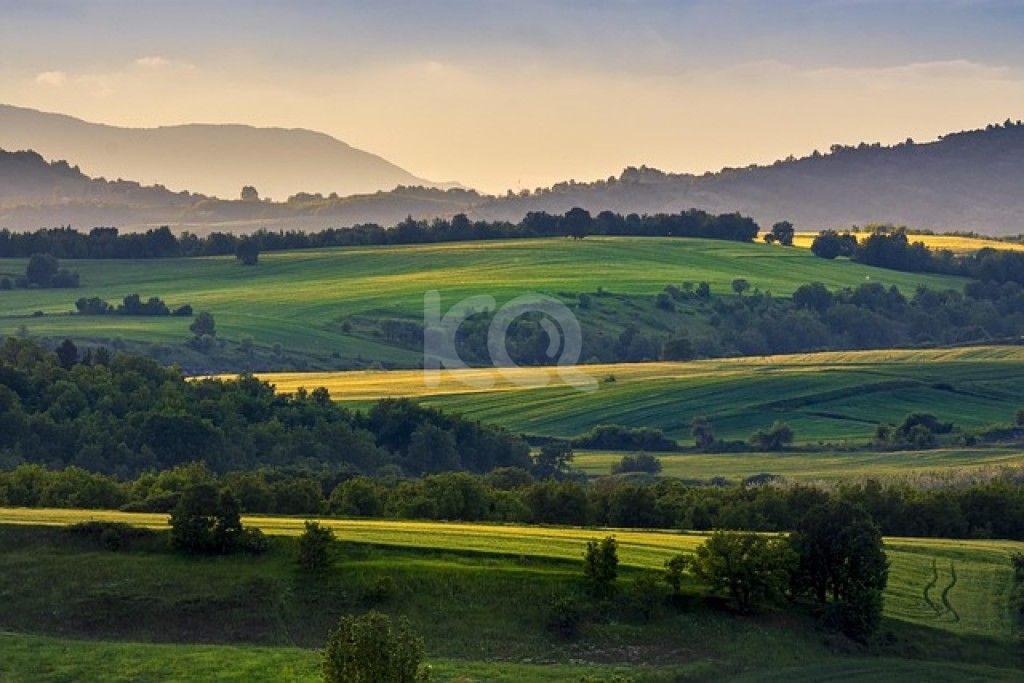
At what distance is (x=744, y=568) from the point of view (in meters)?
63.8

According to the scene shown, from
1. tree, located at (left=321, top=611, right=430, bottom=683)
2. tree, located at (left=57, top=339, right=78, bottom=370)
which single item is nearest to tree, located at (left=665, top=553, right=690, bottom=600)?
tree, located at (left=321, top=611, right=430, bottom=683)

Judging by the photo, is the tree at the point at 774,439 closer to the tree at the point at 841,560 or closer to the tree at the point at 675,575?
the tree at the point at 841,560

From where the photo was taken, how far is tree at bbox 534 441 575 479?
125062 millimetres

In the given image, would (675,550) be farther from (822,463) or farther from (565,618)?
(822,463)

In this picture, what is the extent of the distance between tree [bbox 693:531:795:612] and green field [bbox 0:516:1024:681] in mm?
936

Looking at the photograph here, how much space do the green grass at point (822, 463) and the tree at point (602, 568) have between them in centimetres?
5569

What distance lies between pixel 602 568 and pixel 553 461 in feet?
212

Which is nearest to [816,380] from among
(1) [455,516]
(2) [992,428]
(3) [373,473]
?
(2) [992,428]

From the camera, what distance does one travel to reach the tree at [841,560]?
63406mm

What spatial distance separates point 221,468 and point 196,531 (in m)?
48.3

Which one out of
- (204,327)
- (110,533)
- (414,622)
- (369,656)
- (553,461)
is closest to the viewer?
(369,656)

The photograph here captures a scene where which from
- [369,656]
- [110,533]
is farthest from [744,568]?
[110,533]

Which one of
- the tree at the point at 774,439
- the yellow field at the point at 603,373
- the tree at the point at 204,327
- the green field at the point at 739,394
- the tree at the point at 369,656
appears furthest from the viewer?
the tree at the point at 204,327

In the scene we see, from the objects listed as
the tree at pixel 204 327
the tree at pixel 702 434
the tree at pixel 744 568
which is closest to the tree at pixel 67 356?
the tree at pixel 702 434
